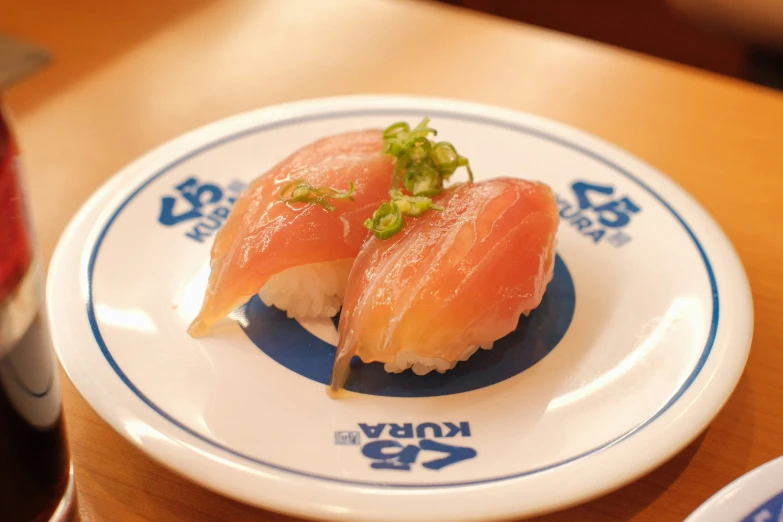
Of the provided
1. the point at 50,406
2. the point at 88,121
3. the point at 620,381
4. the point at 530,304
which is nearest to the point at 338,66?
the point at 88,121

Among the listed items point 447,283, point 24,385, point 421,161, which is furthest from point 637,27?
point 24,385

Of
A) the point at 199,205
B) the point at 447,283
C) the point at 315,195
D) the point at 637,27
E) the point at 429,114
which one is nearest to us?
the point at 447,283

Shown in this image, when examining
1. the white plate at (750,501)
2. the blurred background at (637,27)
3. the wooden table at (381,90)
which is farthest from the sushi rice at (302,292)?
the blurred background at (637,27)

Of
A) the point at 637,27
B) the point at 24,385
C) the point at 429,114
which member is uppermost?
the point at 637,27

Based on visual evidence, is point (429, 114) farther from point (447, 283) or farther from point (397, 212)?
point (447, 283)

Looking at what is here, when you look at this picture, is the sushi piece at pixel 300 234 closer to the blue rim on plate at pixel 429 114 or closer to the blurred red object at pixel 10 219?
the blue rim on plate at pixel 429 114

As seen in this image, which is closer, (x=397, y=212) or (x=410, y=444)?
(x=410, y=444)

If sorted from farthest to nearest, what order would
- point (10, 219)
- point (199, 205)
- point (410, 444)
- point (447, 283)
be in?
point (199, 205)
point (447, 283)
point (410, 444)
point (10, 219)
